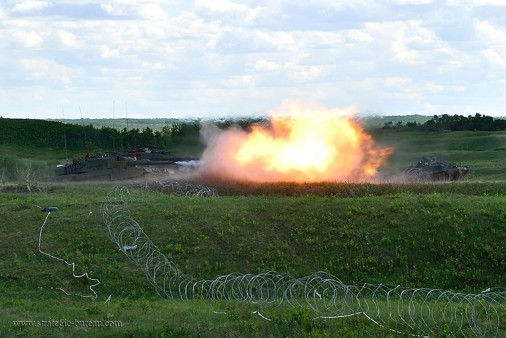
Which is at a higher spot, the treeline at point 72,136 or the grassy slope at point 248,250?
the treeline at point 72,136

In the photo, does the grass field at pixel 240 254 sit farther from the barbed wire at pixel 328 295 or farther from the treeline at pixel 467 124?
the treeline at pixel 467 124

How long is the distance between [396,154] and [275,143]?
1694cm

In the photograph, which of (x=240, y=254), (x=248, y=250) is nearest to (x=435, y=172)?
(x=248, y=250)

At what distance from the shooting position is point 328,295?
868 inches

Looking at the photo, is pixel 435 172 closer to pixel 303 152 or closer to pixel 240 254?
pixel 303 152

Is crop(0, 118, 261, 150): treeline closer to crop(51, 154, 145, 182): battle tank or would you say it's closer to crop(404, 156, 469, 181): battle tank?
crop(51, 154, 145, 182): battle tank

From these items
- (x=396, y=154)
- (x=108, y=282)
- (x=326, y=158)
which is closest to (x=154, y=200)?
(x=108, y=282)

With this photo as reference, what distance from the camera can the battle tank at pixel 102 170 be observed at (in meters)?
48.3

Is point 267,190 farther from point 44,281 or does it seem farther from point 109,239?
point 44,281

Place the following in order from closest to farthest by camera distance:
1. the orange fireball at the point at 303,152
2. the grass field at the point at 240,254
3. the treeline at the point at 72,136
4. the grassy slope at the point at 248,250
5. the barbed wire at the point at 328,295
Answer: the barbed wire at the point at 328,295 < the grass field at the point at 240,254 < the grassy slope at the point at 248,250 < the orange fireball at the point at 303,152 < the treeline at the point at 72,136

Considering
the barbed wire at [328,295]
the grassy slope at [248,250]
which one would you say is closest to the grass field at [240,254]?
the grassy slope at [248,250]

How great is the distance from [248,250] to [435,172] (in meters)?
20.6

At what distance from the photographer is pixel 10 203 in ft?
105

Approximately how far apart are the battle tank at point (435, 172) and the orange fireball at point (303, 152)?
2.04 m
